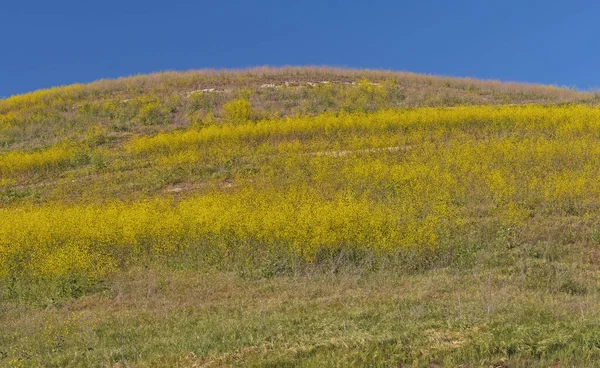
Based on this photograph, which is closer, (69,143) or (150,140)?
(150,140)

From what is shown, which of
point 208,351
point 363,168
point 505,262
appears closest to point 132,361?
point 208,351

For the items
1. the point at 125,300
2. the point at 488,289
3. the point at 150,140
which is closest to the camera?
the point at 488,289

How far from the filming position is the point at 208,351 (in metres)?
5.27

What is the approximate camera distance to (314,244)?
1021 cm

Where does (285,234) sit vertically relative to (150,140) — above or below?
below

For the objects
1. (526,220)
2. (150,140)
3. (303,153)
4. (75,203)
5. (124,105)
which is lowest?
(526,220)

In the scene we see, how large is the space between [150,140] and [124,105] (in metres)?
9.97

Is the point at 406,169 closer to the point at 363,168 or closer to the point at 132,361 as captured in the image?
the point at 363,168

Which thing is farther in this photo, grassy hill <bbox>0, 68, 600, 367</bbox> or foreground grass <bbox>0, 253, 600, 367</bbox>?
grassy hill <bbox>0, 68, 600, 367</bbox>

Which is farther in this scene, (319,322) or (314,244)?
(314,244)

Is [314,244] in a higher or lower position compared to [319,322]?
higher

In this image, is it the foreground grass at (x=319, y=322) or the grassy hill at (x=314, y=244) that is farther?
the grassy hill at (x=314, y=244)

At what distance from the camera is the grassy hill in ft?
17.9

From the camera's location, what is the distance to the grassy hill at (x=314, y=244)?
215 inches
